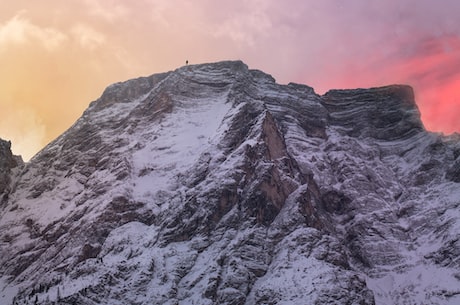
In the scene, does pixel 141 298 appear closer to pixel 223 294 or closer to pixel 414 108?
pixel 223 294

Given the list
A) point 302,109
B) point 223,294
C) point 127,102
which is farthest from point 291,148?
point 223,294

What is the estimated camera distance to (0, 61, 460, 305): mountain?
9088cm

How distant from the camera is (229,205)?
339 ft

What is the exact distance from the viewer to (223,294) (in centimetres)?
8650

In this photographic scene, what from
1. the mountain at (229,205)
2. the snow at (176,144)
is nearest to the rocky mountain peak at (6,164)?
the mountain at (229,205)

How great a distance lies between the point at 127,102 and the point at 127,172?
141 feet

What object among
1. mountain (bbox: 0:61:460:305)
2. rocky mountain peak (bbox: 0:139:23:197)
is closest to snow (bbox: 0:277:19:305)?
mountain (bbox: 0:61:460:305)

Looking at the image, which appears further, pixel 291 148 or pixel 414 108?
pixel 414 108

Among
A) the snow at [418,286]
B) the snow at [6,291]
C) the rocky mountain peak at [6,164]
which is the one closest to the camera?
the snow at [418,286]

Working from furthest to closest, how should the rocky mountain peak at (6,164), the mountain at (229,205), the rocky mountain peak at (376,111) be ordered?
the rocky mountain peak at (376,111), the rocky mountain peak at (6,164), the mountain at (229,205)

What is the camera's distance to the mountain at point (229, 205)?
90875mm

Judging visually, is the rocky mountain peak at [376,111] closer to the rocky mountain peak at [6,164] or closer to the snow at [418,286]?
the snow at [418,286]

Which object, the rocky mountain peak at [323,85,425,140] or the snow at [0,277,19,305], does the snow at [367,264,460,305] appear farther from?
the snow at [0,277,19,305]

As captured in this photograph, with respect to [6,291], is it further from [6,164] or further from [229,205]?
[6,164]
